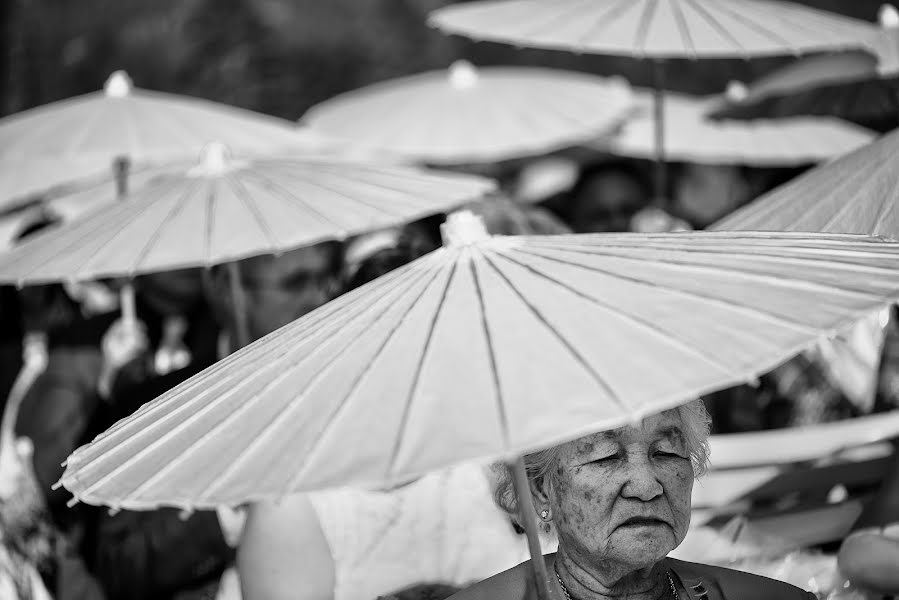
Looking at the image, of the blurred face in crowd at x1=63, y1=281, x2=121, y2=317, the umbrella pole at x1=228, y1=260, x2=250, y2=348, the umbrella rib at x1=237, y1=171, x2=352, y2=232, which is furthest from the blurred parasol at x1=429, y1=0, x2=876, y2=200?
the blurred face in crowd at x1=63, y1=281, x2=121, y2=317

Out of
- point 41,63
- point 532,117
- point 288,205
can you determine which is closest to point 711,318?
point 288,205

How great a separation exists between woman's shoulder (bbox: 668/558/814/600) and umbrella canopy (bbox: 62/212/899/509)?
2.23ft

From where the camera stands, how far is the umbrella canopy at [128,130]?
3.67 m

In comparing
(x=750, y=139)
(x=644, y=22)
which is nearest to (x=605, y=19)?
(x=644, y=22)

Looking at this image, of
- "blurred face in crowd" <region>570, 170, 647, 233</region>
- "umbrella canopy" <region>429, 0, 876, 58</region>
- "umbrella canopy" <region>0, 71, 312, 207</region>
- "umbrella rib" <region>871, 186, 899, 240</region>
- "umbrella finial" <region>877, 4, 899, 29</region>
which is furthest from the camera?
"blurred face in crowd" <region>570, 170, 647, 233</region>

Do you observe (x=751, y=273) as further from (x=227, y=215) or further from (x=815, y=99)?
(x=815, y=99)

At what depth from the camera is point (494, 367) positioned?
54.6 inches

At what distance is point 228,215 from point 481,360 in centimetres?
166

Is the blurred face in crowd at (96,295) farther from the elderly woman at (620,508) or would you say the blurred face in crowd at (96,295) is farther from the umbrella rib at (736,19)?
the elderly woman at (620,508)

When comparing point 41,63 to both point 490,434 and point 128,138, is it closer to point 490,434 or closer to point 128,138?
point 128,138

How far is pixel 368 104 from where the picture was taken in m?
5.25

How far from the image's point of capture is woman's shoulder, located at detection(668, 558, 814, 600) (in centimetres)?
209

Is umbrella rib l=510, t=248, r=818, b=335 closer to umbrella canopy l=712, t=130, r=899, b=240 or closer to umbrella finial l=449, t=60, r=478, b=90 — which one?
umbrella canopy l=712, t=130, r=899, b=240

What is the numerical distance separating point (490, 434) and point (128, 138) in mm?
2728
